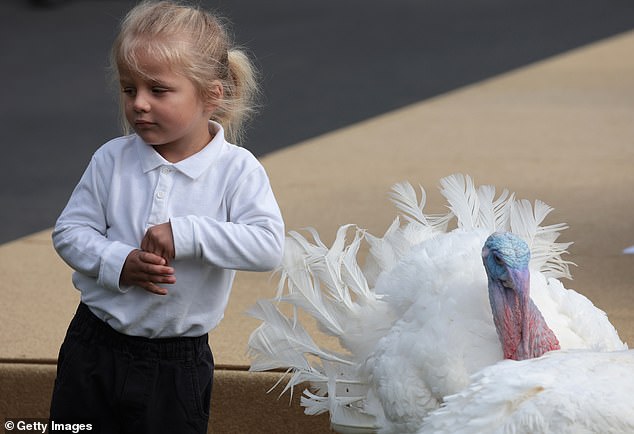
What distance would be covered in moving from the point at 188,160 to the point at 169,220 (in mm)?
191

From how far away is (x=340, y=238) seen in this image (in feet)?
14.0

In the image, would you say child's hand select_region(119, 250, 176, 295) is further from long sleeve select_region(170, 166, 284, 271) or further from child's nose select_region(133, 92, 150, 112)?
child's nose select_region(133, 92, 150, 112)

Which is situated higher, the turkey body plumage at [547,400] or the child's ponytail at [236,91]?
the child's ponytail at [236,91]

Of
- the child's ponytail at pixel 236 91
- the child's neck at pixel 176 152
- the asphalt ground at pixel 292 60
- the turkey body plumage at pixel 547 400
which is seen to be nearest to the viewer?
the turkey body plumage at pixel 547 400

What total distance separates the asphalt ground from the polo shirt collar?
3.55 metres

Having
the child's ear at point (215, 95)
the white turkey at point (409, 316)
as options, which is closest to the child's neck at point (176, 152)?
the child's ear at point (215, 95)

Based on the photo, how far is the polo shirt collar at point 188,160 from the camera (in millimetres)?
3332

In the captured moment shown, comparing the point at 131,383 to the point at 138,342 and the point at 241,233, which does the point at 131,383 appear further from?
the point at 241,233

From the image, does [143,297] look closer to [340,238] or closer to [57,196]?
[340,238]

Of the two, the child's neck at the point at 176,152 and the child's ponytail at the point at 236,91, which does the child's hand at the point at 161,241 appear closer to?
the child's neck at the point at 176,152

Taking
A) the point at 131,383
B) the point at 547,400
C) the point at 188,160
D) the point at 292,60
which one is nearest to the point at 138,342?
the point at 131,383

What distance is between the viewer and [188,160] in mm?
3342

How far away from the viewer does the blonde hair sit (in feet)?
10.8

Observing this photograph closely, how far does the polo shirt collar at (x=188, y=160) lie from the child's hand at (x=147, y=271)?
0.26m
